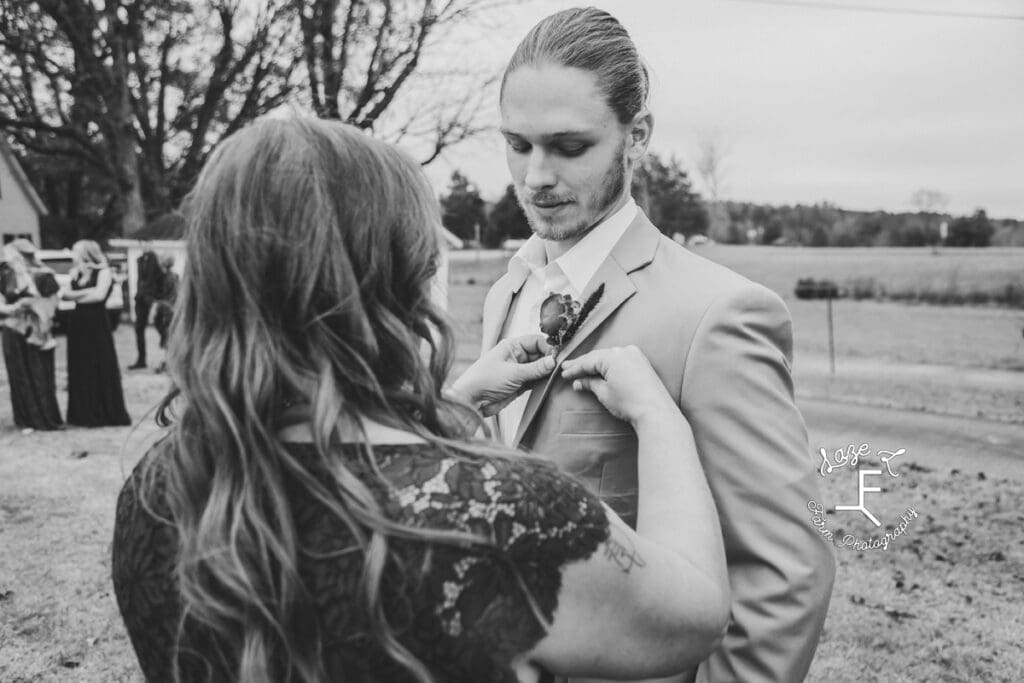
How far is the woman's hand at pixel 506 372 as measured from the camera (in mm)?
1909

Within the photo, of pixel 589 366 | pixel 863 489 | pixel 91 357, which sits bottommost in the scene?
pixel 863 489

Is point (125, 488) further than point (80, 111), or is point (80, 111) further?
point (80, 111)

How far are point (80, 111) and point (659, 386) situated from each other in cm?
2525

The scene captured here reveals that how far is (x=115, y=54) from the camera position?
20.2 metres

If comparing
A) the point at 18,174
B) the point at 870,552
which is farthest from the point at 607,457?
the point at 18,174

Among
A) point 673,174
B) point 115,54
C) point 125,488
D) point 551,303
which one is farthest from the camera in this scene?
point 673,174

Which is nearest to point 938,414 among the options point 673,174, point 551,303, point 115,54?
point 551,303

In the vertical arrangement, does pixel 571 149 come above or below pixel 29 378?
above

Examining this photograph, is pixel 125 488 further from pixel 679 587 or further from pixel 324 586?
pixel 679 587

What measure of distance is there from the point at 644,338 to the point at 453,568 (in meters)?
0.84

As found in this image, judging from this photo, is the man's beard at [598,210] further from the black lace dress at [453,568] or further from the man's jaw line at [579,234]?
the black lace dress at [453,568]

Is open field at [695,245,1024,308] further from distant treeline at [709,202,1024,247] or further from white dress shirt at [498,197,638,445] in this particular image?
white dress shirt at [498,197,638,445]

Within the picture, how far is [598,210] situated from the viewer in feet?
6.93

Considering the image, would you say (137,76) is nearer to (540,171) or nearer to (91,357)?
(91,357)
